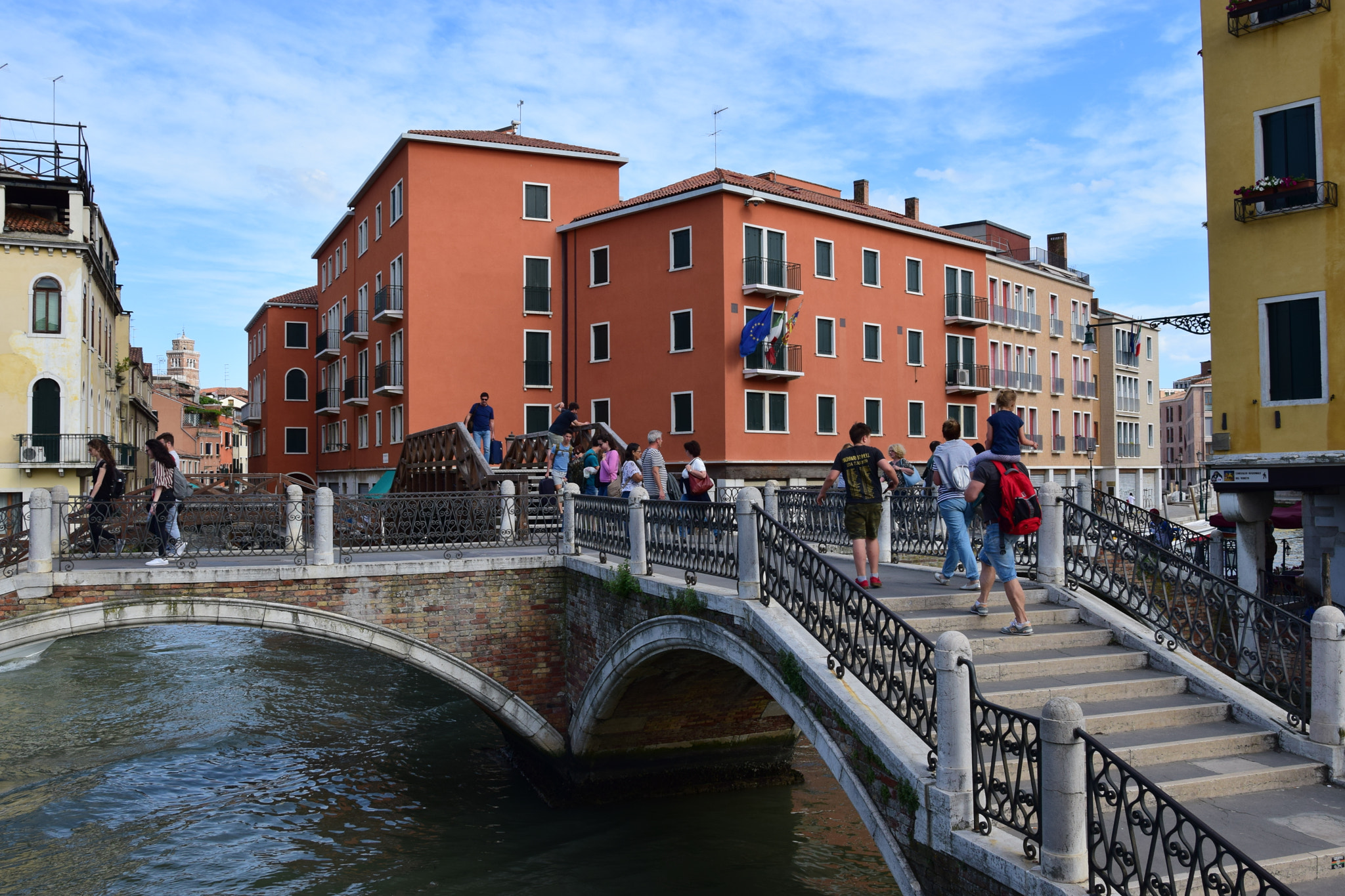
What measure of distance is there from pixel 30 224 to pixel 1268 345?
91.1 feet

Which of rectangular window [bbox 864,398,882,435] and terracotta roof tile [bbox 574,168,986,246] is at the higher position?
terracotta roof tile [bbox 574,168,986,246]

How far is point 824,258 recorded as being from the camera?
2897 cm

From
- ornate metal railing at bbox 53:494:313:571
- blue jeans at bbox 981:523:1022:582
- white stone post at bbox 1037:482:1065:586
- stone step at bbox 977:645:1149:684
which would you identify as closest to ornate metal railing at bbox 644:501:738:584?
blue jeans at bbox 981:523:1022:582

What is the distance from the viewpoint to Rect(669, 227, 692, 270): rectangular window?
2716cm

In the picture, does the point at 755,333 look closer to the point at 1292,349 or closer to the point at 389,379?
the point at 389,379

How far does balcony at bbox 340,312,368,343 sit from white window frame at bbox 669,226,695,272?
12.0 meters

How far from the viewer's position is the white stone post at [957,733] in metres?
5.55

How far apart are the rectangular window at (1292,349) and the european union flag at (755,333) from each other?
13321 mm

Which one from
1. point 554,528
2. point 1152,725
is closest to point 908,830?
point 1152,725

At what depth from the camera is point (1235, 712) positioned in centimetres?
707

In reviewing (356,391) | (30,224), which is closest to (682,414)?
(356,391)

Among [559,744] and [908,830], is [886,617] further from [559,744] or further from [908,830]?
[559,744]

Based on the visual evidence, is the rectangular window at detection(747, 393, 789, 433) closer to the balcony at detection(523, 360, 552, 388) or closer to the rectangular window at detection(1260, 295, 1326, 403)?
the balcony at detection(523, 360, 552, 388)

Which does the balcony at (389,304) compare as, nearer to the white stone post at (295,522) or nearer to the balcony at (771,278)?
the balcony at (771,278)
